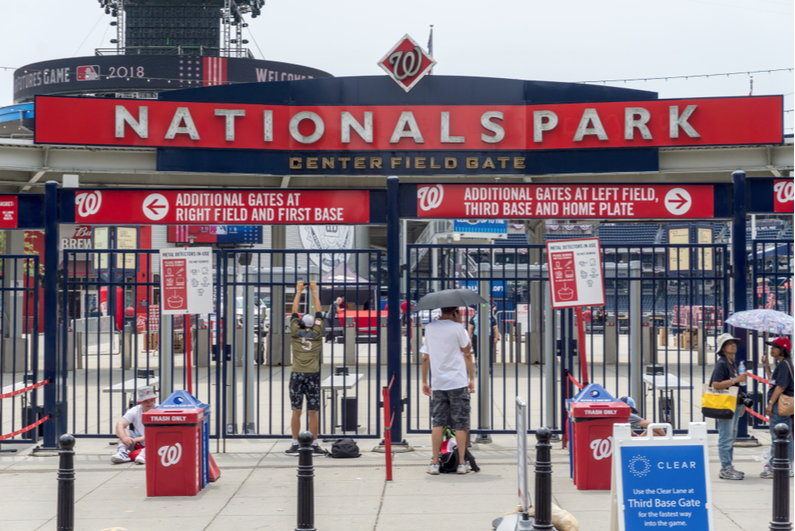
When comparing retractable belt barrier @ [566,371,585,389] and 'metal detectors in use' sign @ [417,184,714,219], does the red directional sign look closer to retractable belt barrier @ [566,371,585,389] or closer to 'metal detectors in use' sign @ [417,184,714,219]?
'metal detectors in use' sign @ [417,184,714,219]

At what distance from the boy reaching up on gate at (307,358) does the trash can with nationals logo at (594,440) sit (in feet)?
9.73

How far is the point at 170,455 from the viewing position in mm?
7461

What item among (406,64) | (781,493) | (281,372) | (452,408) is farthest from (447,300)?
(406,64)

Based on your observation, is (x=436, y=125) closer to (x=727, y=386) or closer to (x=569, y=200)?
(x=569, y=200)

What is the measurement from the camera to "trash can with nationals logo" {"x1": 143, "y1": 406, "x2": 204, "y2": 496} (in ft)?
24.5

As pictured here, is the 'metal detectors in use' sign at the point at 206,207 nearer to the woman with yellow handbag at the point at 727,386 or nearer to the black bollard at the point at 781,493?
the woman with yellow handbag at the point at 727,386

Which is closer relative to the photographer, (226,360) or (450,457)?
(450,457)

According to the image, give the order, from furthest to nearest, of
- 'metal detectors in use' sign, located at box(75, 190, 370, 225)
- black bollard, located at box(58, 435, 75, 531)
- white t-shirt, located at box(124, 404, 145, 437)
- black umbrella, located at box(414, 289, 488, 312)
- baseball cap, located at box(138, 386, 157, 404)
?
1. 'metal detectors in use' sign, located at box(75, 190, 370, 225)
2. white t-shirt, located at box(124, 404, 145, 437)
3. baseball cap, located at box(138, 386, 157, 404)
4. black umbrella, located at box(414, 289, 488, 312)
5. black bollard, located at box(58, 435, 75, 531)

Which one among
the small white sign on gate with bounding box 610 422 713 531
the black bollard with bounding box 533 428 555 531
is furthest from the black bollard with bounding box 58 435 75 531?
the small white sign on gate with bounding box 610 422 713 531

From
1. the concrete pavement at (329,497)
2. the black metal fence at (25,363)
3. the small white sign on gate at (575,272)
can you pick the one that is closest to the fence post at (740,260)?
the concrete pavement at (329,497)

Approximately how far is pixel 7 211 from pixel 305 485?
6.10 m

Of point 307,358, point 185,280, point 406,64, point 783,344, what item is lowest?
point 307,358

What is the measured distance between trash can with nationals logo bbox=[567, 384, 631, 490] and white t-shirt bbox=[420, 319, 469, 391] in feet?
3.98

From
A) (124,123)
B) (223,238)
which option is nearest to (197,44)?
(223,238)
